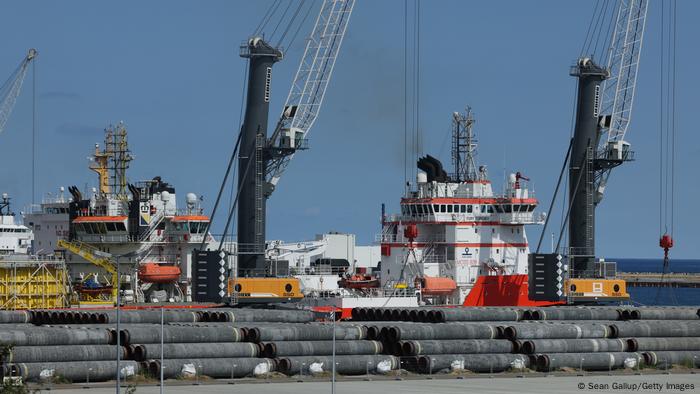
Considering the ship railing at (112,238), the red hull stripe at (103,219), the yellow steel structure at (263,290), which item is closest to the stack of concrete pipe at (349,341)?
the yellow steel structure at (263,290)

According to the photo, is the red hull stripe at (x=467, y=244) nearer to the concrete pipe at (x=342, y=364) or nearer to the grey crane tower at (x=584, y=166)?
the grey crane tower at (x=584, y=166)

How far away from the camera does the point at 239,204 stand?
336 feet

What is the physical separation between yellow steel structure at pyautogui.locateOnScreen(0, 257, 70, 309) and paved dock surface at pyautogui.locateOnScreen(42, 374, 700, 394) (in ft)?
109

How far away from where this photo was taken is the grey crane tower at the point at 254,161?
101 metres

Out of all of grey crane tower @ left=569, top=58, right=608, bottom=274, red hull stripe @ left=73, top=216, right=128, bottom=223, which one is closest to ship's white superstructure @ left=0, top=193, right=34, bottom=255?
red hull stripe @ left=73, top=216, right=128, bottom=223

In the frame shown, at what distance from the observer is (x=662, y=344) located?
269 ft

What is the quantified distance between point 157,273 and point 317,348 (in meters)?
41.3

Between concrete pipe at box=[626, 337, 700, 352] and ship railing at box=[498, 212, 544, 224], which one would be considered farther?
ship railing at box=[498, 212, 544, 224]

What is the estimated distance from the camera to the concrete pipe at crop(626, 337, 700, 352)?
8125cm

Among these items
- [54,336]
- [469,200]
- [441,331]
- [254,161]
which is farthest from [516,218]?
[54,336]

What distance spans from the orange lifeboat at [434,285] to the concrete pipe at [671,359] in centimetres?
2852

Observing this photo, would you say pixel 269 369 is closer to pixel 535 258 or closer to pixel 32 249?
pixel 535 258

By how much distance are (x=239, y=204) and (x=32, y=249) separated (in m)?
32.1

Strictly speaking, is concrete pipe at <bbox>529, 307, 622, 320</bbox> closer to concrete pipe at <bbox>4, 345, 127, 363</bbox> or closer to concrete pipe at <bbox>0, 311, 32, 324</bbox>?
concrete pipe at <bbox>0, 311, 32, 324</bbox>
